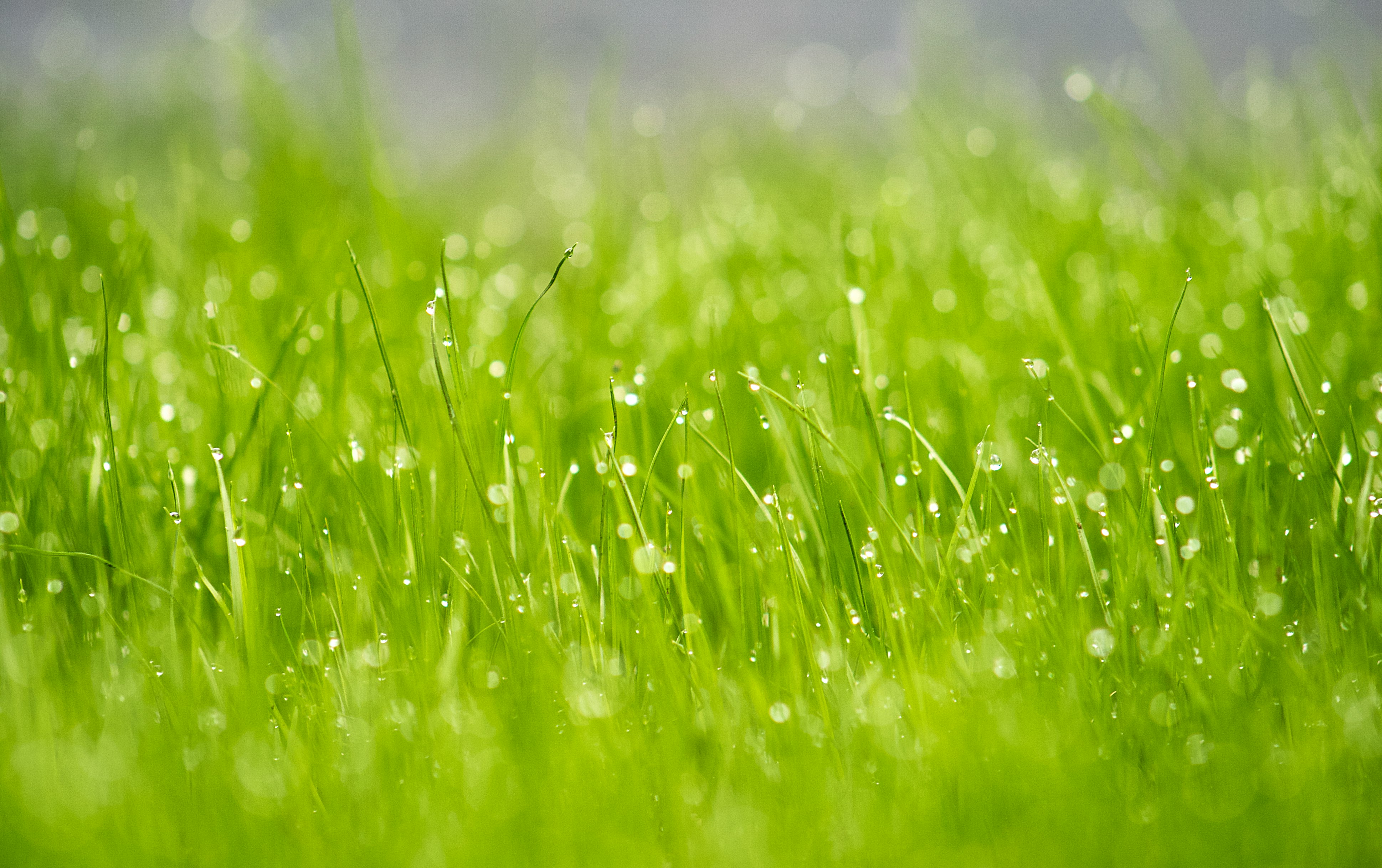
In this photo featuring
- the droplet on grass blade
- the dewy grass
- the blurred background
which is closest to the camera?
the dewy grass

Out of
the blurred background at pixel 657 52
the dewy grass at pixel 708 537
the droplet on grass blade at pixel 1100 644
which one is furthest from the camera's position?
the blurred background at pixel 657 52

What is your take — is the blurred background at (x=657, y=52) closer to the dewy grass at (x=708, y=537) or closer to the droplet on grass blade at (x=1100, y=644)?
the dewy grass at (x=708, y=537)

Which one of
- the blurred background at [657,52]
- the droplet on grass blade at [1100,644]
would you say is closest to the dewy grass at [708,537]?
the droplet on grass blade at [1100,644]

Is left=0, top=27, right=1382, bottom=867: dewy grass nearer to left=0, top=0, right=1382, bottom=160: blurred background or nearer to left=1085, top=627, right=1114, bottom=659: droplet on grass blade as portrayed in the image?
left=1085, top=627, right=1114, bottom=659: droplet on grass blade

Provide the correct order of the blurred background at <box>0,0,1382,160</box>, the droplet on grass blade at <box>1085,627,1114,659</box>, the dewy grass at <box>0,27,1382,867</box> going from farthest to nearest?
the blurred background at <box>0,0,1382,160</box>
the droplet on grass blade at <box>1085,627,1114,659</box>
the dewy grass at <box>0,27,1382,867</box>

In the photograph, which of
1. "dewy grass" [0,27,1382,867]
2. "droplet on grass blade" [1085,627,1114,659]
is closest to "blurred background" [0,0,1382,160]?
"dewy grass" [0,27,1382,867]

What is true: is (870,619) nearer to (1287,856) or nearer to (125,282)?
(1287,856)

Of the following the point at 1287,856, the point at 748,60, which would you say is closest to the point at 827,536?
the point at 1287,856
